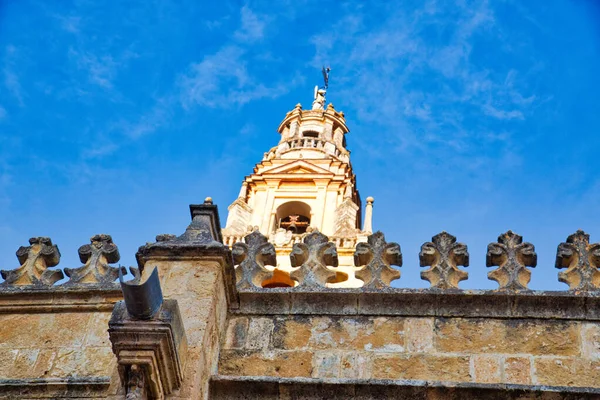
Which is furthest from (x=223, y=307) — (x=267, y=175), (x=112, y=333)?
(x=267, y=175)

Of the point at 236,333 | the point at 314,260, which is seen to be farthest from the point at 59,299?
the point at 314,260

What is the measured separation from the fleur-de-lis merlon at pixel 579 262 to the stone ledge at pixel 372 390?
1.04m

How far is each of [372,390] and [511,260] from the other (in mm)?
1586

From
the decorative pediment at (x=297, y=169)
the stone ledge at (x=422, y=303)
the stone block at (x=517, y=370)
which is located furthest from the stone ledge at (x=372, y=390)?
the decorative pediment at (x=297, y=169)

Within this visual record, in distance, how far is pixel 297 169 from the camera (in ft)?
95.5

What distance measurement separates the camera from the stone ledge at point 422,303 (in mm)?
6379

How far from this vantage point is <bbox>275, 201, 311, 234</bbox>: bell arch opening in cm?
2792

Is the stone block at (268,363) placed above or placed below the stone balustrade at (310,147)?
below

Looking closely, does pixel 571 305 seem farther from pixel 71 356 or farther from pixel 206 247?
pixel 71 356

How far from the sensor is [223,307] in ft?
21.4

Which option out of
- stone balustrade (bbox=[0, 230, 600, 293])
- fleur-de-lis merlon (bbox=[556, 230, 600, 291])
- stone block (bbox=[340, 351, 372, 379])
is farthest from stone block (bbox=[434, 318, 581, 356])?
stone block (bbox=[340, 351, 372, 379])

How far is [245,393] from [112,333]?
1.26 meters

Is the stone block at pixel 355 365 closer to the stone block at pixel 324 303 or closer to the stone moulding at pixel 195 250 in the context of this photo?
the stone block at pixel 324 303

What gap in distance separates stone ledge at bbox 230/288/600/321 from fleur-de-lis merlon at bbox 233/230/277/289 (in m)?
0.23
